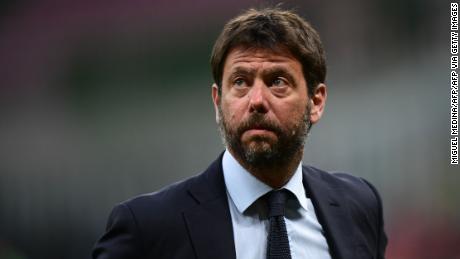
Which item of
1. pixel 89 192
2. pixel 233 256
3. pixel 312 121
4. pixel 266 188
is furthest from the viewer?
pixel 89 192

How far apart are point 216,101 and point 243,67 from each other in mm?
136

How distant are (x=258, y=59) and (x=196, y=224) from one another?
0.35 metres

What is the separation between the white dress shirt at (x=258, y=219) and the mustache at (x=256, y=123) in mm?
99

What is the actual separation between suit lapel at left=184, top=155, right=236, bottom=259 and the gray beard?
0.08 metres

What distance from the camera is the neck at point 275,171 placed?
1404 millimetres

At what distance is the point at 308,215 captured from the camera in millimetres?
1462

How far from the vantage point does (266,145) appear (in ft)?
4.45

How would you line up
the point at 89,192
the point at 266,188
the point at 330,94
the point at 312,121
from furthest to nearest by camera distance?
the point at 330,94
the point at 89,192
the point at 312,121
the point at 266,188

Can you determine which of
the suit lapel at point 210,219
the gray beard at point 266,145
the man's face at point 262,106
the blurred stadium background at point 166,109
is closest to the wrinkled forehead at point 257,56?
the man's face at point 262,106

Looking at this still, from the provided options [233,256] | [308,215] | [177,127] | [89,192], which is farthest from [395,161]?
[233,256]

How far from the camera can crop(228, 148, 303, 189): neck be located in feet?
4.61

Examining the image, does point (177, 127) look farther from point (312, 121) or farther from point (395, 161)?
point (312, 121)

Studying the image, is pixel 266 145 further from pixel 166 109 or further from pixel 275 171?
pixel 166 109

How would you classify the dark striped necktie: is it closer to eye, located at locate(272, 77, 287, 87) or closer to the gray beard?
the gray beard
